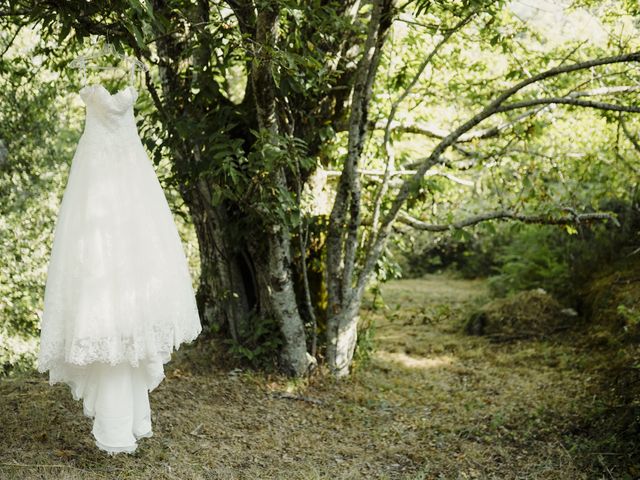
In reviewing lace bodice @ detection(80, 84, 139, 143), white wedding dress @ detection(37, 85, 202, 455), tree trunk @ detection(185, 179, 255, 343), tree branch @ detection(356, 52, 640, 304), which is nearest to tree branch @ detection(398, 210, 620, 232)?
tree branch @ detection(356, 52, 640, 304)

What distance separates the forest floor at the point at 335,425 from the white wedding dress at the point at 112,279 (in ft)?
2.56

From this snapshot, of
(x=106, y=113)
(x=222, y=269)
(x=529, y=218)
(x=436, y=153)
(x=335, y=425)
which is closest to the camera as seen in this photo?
(x=106, y=113)

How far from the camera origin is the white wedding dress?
310 centimetres

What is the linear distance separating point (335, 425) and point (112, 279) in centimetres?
276

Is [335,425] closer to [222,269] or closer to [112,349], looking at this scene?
[222,269]

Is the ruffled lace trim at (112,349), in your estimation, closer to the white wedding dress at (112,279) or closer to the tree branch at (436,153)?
the white wedding dress at (112,279)

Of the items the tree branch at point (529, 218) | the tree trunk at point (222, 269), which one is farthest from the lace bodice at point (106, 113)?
the tree branch at point (529, 218)

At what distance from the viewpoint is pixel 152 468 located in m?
3.92

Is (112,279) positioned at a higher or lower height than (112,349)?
higher

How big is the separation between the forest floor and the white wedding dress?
0.78 m

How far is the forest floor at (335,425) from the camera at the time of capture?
4.11m

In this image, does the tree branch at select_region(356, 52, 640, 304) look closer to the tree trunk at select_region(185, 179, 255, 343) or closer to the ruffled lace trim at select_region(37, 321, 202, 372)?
the tree trunk at select_region(185, 179, 255, 343)

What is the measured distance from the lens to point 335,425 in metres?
5.23

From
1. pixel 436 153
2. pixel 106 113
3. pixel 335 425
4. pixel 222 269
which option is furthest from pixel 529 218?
pixel 106 113
